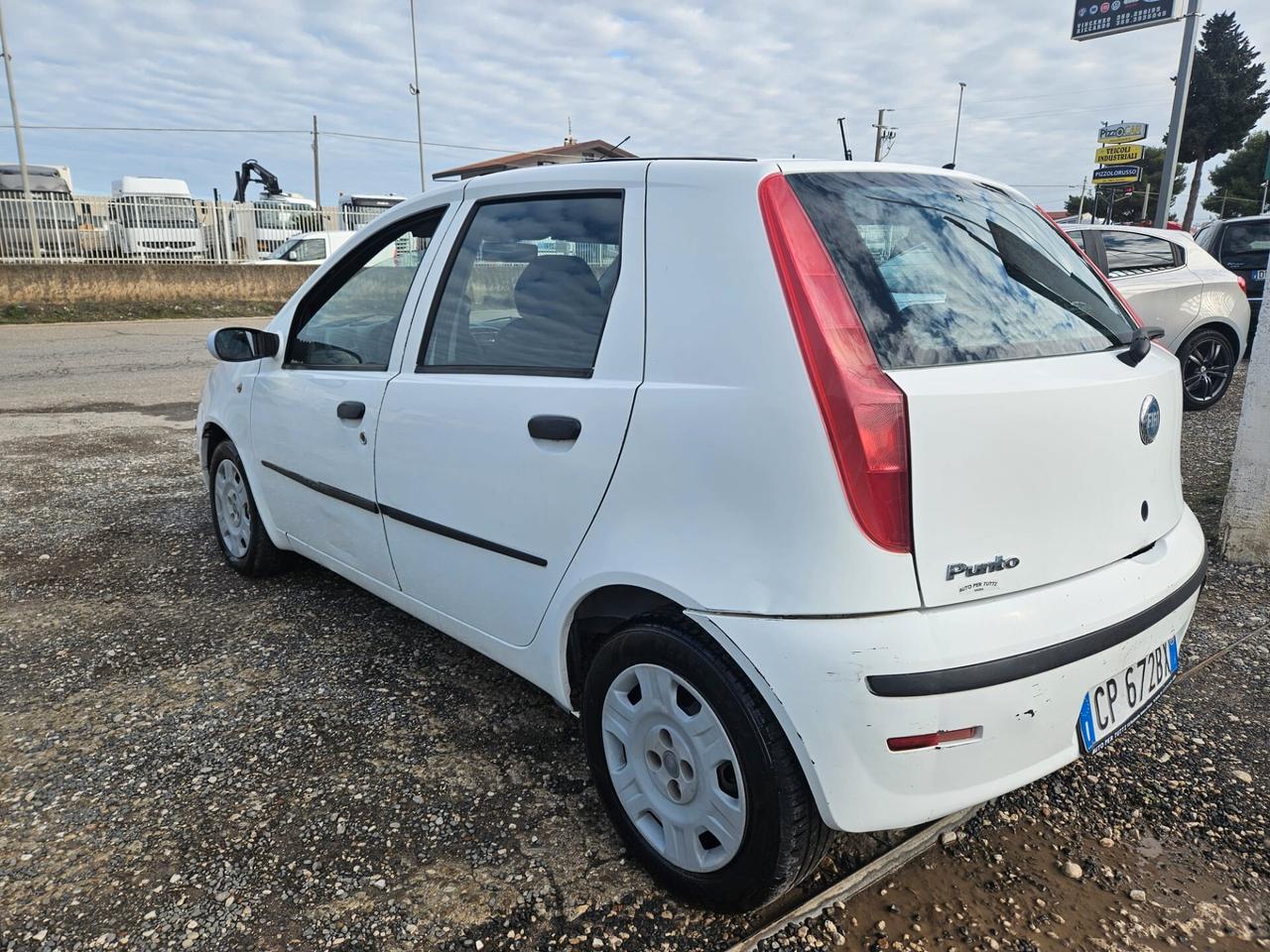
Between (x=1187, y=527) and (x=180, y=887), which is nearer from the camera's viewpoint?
(x=180, y=887)

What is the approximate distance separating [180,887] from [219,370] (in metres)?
2.63

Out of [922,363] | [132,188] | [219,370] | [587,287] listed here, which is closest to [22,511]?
[219,370]

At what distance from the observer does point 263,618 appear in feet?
12.1

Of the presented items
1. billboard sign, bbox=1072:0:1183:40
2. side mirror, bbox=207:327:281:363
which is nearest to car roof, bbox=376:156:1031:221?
side mirror, bbox=207:327:281:363


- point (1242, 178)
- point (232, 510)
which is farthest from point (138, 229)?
point (1242, 178)

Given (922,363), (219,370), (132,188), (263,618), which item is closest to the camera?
(922,363)

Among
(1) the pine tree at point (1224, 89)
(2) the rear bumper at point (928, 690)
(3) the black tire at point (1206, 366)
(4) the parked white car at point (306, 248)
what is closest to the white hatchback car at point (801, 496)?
(2) the rear bumper at point (928, 690)

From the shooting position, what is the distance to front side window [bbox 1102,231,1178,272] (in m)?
8.21

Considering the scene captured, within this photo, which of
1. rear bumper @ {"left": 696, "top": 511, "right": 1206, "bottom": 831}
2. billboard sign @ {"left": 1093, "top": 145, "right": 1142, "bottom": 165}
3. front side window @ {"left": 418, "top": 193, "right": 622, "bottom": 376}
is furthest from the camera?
billboard sign @ {"left": 1093, "top": 145, "right": 1142, "bottom": 165}

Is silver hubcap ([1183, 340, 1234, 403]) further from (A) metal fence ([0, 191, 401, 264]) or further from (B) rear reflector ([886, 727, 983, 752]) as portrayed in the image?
(A) metal fence ([0, 191, 401, 264])

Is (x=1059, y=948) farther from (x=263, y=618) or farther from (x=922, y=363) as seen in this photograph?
(x=263, y=618)

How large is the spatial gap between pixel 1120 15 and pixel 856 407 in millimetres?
22444

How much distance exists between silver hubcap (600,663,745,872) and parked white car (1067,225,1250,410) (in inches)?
299

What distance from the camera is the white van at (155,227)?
1944cm
